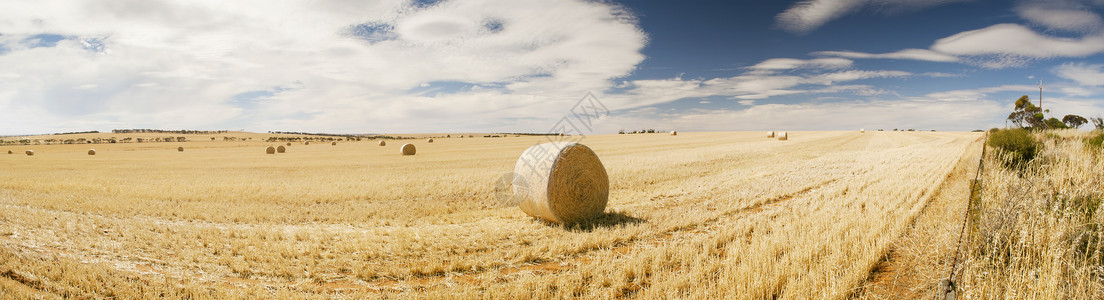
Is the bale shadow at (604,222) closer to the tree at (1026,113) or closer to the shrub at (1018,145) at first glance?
the shrub at (1018,145)

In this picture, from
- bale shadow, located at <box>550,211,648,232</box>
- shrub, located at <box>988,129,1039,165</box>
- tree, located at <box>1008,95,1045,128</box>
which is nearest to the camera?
bale shadow, located at <box>550,211,648,232</box>

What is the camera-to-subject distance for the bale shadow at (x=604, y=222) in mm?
7707

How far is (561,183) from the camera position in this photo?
8086 millimetres

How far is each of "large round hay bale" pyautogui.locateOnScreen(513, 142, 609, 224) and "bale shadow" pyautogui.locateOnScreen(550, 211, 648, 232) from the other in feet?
0.46

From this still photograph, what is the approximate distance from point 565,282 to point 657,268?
1.10 m

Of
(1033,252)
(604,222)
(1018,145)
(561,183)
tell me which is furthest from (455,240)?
(1018,145)

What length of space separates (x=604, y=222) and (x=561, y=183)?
1.04m

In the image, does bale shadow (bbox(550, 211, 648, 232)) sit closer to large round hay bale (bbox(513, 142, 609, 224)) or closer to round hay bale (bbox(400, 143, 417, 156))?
large round hay bale (bbox(513, 142, 609, 224))

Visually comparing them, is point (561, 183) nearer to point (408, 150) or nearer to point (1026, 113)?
point (408, 150)

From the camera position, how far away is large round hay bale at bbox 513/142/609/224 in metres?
7.96

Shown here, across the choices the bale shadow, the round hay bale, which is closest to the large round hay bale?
the bale shadow

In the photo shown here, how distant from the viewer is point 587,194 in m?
8.56

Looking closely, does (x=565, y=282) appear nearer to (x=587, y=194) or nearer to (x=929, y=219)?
(x=587, y=194)

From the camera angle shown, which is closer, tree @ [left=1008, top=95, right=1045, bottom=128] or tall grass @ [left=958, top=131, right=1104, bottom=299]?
tall grass @ [left=958, top=131, right=1104, bottom=299]
